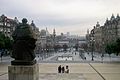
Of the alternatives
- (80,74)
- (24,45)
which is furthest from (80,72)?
(24,45)

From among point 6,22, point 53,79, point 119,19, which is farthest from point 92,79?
point 119,19

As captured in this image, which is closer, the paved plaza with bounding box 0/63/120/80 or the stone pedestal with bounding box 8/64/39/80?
the stone pedestal with bounding box 8/64/39/80

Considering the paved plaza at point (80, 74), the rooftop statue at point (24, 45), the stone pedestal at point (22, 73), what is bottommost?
the paved plaza at point (80, 74)

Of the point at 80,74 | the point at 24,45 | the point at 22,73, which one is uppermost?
the point at 24,45

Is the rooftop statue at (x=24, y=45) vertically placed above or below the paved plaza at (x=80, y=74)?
above

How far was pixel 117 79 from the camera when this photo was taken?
1258 inches

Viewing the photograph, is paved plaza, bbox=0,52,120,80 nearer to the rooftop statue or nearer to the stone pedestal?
the rooftop statue

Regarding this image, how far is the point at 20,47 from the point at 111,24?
140m

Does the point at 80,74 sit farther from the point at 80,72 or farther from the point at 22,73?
the point at 22,73

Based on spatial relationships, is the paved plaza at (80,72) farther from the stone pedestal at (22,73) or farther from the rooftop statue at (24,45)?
the stone pedestal at (22,73)

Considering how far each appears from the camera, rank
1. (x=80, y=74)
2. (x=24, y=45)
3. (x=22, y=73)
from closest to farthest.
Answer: (x=22, y=73), (x=24, y=45), (x=80, y=74)

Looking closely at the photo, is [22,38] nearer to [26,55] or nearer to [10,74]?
[26,55]

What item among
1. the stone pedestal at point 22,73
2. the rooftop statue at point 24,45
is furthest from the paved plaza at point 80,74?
the stone pedestal at point 22,73

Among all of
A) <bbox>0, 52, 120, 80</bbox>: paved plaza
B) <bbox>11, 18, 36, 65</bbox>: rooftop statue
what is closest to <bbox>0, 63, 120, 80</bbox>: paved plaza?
<bbox>0, 52, 120, 80</bbox>: paved plaza
